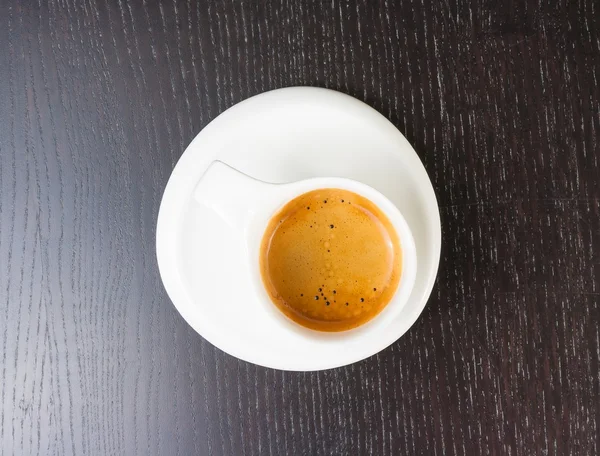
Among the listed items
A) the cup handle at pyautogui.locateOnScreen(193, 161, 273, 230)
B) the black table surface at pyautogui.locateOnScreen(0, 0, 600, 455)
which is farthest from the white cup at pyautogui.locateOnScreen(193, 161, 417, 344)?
the black table surface at pyautogui.locateOnScreen(0, 0, 600, 455)

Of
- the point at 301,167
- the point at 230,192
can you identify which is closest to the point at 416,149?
the point at 301,167

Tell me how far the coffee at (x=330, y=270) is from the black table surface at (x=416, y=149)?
0.40 feet

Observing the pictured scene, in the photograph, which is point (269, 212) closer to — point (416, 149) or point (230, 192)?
point (230, 192)

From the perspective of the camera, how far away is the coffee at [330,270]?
765mm

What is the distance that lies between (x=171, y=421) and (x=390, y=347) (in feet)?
1.21

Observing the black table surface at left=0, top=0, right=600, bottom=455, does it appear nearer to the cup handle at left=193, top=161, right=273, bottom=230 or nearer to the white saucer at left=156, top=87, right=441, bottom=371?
the white saucer at left=156, top=87, right=441, bottom=371

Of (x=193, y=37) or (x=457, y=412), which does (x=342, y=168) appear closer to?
(x=193, y=37)

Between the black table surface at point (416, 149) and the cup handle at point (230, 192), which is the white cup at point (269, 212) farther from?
the black table surface at point (416, 149)

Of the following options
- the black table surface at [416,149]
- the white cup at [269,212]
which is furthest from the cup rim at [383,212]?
the black table surface at [416,149]

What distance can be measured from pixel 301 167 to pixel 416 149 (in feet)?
0.68

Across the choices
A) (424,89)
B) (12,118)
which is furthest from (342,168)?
(12,118)

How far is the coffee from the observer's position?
0.76m

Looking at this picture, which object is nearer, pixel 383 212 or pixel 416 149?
pixel 383 212

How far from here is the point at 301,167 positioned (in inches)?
29.6
